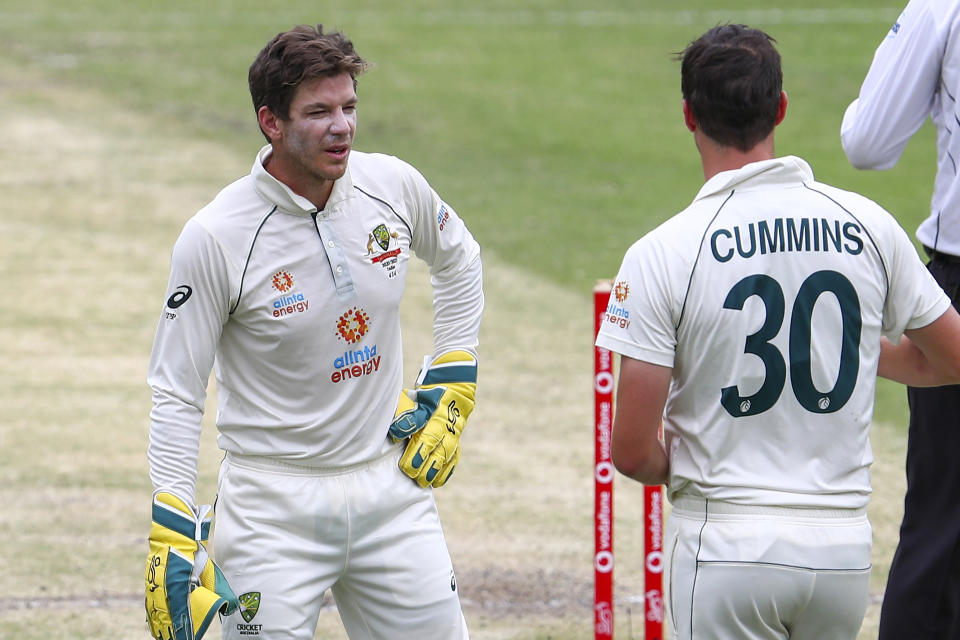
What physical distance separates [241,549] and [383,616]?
48 cm

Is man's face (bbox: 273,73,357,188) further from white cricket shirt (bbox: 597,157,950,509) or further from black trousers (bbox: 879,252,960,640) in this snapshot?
black trousers (bbox: 879,252,960,640)

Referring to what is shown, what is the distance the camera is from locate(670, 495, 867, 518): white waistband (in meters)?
3.44

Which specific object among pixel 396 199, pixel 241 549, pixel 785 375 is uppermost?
pixel 396 199

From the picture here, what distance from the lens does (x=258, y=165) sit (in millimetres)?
4055

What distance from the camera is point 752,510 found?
344 centimetres

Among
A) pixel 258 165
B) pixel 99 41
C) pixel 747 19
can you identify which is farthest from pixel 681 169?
pixel 258 165

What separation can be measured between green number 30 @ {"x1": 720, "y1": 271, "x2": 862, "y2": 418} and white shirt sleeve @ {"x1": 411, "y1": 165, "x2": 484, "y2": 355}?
1354mm

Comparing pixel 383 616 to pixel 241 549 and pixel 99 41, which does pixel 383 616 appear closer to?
pixel 241 549

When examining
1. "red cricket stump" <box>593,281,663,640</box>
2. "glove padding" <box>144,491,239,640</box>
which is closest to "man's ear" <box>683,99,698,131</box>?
"red cricket stump" <box>593,281,663,640</box>

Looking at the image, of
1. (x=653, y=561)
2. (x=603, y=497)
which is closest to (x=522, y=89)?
(x=603, y=497)

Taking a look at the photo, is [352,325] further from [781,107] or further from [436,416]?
[781,107]

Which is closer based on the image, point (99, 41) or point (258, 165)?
point (258, 165)

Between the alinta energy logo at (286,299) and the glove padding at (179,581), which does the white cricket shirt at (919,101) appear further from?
the glove padding at (179,581)

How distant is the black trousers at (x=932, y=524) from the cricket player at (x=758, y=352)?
Result: 3.52ft
